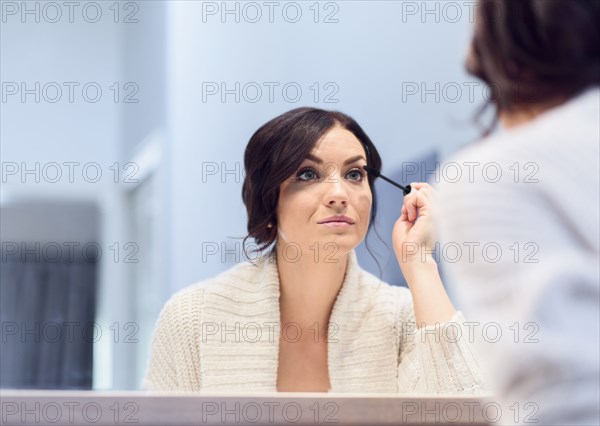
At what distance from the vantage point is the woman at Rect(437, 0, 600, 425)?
1.28 feet

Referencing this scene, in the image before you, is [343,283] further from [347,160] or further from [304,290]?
[347,160]

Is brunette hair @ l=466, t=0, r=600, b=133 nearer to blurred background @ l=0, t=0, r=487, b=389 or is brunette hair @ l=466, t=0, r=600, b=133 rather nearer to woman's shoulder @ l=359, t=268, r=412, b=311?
woman's shoulder @ l=359, t=268, r=412, b=311

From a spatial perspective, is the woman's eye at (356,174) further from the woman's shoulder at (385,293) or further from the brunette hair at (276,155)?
the woman's shoulder at (385,293)

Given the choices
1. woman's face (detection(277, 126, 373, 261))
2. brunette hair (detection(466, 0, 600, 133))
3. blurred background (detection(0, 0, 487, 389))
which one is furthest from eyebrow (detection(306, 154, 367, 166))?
brunette hair (detection(466, 0, 600, 133))

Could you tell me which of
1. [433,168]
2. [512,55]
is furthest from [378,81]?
[512,55]

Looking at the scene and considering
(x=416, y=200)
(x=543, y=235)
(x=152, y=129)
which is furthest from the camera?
(x=152, y=129)

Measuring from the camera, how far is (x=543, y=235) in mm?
394

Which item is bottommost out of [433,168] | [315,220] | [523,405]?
[523,405]

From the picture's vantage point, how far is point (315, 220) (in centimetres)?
137

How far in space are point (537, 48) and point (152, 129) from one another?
2.42m

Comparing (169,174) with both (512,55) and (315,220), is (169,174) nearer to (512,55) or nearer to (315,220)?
(315,220)

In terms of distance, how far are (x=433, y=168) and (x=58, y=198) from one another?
209 cm

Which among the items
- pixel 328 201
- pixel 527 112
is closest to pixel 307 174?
pixel 328 201

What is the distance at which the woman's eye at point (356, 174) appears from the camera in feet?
4.56
